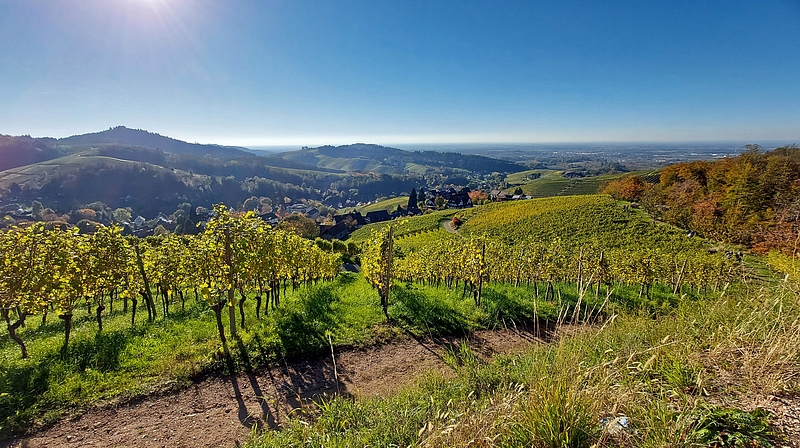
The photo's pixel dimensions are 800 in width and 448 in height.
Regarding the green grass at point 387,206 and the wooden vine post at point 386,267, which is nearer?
the wooden vine post at point 386,267

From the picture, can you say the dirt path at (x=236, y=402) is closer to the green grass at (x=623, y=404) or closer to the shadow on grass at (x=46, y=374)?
the shadow on grass at (x=46, y=374)

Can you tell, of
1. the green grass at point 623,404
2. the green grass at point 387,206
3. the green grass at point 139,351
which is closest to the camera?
the green grass at point 623,404

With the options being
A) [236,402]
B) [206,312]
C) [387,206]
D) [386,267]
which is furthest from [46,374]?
[387,206]

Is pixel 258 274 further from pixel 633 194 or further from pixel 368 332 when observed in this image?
pixel 633 194

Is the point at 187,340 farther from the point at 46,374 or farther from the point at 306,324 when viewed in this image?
the point at 306,324

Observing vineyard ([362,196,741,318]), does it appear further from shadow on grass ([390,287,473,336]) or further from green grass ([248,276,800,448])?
shadow on grass ([390,287,473,336])

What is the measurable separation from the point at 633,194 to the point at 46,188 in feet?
804

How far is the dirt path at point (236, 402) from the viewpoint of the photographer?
19.0 ft

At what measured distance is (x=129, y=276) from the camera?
12.2 m

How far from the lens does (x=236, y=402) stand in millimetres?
6859

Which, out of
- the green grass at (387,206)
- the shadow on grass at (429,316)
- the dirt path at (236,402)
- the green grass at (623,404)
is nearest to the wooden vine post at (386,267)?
the shadow on grass at (429,316)

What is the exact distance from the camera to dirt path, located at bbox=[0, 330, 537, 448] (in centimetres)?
578

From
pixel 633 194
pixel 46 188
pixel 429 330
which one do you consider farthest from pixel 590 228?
pixel 46 188

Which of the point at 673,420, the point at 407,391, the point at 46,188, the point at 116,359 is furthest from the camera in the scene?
the point at 46,188
